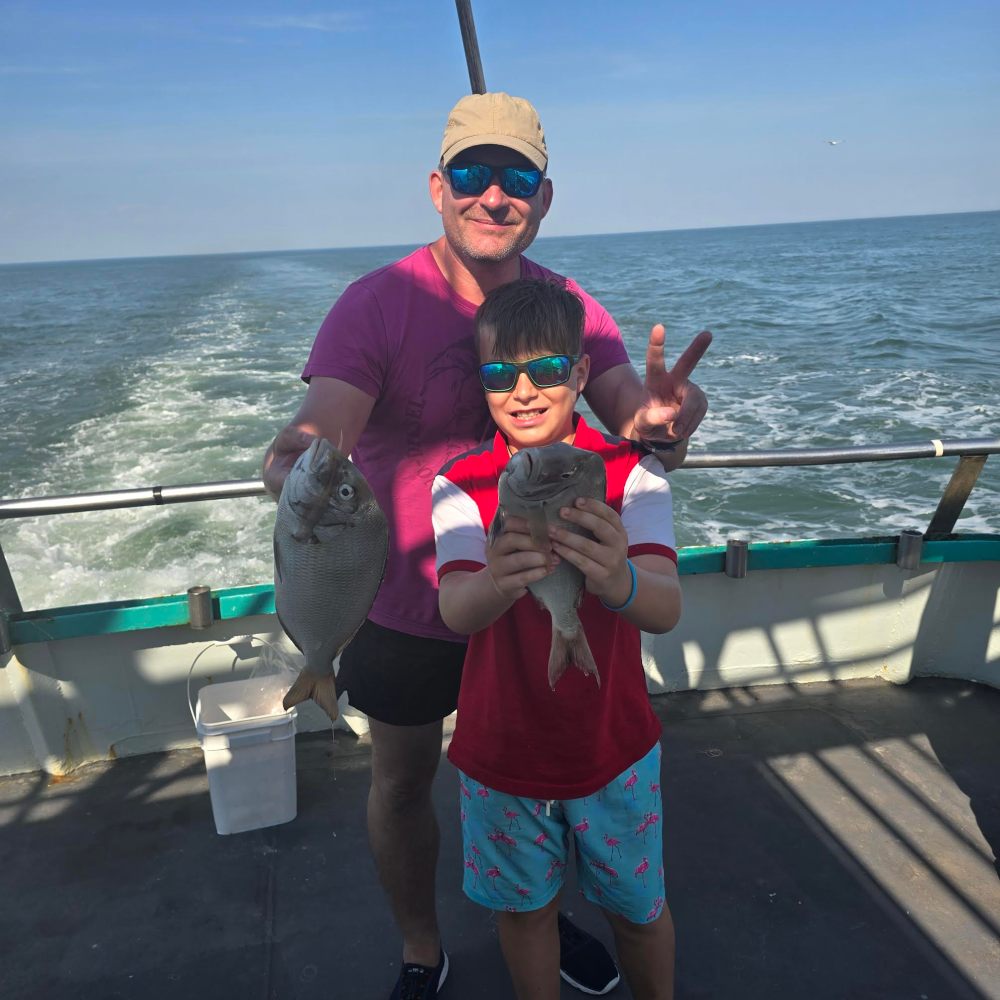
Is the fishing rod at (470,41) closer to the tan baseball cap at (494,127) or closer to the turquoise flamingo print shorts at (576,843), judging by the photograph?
the tan baseball cap at (494,127)

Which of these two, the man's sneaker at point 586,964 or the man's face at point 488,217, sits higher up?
the man's face at point 488,217

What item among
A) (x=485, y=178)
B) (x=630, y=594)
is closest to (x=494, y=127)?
(x=485, y=178)

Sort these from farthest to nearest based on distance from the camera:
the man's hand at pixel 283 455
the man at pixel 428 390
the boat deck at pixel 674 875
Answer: the boat deck at pixel 674 875 → the man at pixel 428 390 → the man's hand at pixel 283 455

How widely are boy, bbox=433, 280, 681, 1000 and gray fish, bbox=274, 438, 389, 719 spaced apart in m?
0.22

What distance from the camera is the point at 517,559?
5.03 feet

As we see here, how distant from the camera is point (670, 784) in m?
3.41

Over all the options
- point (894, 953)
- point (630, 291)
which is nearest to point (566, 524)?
point (894, 953)

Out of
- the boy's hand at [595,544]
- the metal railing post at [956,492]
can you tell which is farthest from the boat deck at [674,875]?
the boy's hand at [595,544]

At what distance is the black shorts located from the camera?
2.24 metres

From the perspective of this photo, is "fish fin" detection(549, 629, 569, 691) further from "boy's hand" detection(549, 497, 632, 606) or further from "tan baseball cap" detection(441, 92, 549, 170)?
"tan baseball cap" detection(441, 92, 549, 170)

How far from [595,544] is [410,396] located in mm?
793

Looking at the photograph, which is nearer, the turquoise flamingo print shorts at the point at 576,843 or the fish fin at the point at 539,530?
the fish fin at the point at 539,530

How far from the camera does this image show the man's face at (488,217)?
83.0 inches

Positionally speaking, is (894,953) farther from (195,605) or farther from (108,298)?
(108,298)
